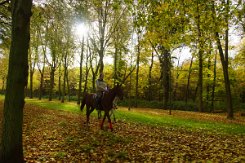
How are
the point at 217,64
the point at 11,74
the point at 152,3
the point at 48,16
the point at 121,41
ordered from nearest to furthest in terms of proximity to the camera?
the point at 11,74 → the point at 152,3 → the point at 48,16 → the point at 121,41 → the point at 217,64

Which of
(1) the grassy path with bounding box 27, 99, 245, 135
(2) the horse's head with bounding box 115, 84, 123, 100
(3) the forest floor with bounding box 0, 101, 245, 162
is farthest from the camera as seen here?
(1) the grassy path with bounding box 27, 99, 245, 135

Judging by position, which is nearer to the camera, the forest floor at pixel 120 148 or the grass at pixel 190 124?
the forest floor at pixel 120 148

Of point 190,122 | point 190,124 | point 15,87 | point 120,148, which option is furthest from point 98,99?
point 190,122

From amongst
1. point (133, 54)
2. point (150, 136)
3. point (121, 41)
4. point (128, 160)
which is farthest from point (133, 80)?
point (128, 160)

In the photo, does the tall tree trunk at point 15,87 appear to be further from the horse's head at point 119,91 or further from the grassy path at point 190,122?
the grassy path at point 190,122

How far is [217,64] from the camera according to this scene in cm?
5319

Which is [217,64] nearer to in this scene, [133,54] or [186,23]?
[133,54]

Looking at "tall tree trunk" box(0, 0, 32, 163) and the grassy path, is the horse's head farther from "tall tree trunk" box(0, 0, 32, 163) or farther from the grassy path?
"tall tree trunk" box(0, 0, 32, 163)

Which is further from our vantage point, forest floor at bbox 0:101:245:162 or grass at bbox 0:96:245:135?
grass at bbox 0:96:245:135

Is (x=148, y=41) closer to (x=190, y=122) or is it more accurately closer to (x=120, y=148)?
(x=190, y=122)

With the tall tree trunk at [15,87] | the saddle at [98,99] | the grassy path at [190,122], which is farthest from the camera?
the grassy path at [190,122]

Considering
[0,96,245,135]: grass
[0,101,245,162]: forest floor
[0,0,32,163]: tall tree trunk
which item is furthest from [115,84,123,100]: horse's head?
[0,0,32,163]: tall tree trunk

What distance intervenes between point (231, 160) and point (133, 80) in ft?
153

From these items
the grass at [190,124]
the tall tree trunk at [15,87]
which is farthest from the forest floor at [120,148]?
the grass at [190,124]
